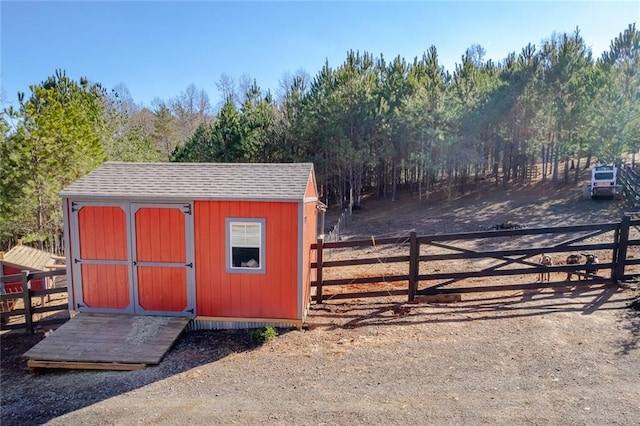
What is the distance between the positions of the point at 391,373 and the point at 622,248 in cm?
587

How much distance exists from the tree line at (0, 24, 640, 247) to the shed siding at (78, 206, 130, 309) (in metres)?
10.1

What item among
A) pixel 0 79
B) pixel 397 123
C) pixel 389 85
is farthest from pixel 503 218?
pixel 0 79

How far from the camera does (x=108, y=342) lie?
625cm

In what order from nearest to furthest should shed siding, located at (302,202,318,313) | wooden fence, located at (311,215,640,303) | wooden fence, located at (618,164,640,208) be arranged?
shed siding, located at (302,202,318,313), wooden fence, located at (311,215,640,303), wooden fence, located at (618,164,640,208)

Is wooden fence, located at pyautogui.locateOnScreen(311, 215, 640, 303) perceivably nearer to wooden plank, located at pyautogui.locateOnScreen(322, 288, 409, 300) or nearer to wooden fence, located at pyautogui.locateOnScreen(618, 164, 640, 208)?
wooden plank, located at pyautogui.locateOnScreen(322, 288, 409, 300)

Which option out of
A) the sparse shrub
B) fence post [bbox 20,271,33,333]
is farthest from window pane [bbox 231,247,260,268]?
fence post [bbox 20,271,33,333]

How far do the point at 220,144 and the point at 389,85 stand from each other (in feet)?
39.4

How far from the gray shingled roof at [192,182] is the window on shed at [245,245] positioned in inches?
19.9

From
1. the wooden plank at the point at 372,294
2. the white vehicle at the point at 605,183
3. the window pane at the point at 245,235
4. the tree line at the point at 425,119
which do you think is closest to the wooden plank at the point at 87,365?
the window pane at the point at 245,235

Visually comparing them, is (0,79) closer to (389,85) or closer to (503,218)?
(389,85)

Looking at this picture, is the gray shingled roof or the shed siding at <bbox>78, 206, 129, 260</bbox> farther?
the shed siding at <bbox>78, 206, 129, 260</bbox>

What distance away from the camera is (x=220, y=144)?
1001 inches

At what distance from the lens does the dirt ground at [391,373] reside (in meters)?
4.22

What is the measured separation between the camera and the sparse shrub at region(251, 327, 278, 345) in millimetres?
6414
